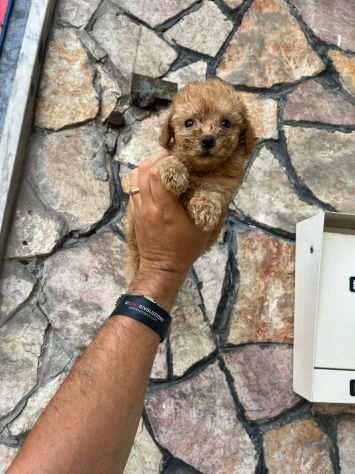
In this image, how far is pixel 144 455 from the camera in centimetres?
212

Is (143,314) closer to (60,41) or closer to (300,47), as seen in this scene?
(60,41)

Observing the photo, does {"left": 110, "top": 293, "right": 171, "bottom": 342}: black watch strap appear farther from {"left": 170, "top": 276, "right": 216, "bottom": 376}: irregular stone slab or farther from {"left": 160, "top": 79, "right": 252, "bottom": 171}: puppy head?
{"left": 170, "top": 276, "right": 216, "bottom": 376}: irregular stone slab

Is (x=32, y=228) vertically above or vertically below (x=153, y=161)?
below

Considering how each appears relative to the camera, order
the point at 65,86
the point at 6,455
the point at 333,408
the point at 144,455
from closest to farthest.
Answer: the point at 6,455
the point at 144,455
the point at 333,408
the point at 65,86

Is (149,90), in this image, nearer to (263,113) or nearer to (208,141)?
(263,113)

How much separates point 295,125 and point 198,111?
1.33 metres

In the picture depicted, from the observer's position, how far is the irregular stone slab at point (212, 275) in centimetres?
233

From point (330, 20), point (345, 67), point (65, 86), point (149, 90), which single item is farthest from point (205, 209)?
point (330, 20)

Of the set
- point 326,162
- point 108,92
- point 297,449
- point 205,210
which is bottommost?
point 297,449

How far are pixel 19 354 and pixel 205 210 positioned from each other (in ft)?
4.10

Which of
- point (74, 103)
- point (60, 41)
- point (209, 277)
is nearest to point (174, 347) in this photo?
point (209, 277)

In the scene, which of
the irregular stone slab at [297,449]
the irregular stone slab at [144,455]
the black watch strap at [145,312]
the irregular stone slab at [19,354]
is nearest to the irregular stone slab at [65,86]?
the irregular stone slab at [19,354]

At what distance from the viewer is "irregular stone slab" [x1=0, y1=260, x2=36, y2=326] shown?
218 cm

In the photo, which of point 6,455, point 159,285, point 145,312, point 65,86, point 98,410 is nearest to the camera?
point 98,410
